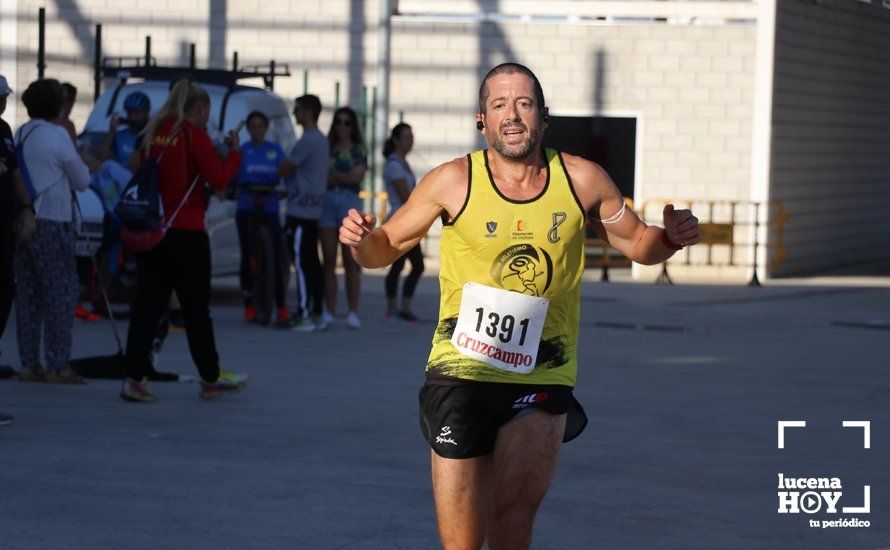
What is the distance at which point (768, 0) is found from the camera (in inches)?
870

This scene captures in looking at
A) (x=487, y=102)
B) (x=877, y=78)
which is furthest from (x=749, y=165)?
(x=487, y=102)

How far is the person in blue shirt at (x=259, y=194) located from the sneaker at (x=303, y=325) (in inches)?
5.4

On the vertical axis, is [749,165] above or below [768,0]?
below

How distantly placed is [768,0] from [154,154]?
14.5 metres

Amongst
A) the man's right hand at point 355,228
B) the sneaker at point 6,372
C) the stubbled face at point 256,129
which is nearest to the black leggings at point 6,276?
the sneaker at point 6,372

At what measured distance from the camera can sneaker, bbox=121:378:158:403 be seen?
9.34m

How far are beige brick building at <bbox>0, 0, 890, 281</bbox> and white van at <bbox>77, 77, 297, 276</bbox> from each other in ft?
22.3

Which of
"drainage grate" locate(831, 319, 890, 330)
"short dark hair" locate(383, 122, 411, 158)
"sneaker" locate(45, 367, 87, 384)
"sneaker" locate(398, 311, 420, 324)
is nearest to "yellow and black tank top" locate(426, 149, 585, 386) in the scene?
"sneaker" locate(45, 367, 87, 384)

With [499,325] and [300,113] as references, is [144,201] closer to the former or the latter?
[300,113]

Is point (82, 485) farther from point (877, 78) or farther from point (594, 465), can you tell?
point (877, 78)

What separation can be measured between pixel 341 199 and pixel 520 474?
358 inches

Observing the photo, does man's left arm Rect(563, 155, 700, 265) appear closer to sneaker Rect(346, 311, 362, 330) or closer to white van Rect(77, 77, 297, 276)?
sneaker Rect(346, 311, 362, 330)

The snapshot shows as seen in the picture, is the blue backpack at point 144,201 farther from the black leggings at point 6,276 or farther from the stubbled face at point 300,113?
the stubbled face at point 300,113

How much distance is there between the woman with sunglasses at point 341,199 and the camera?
1378 cm
